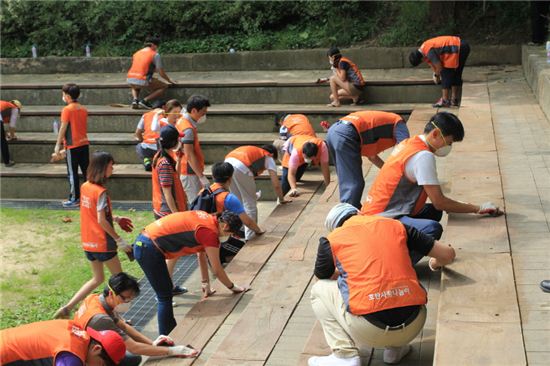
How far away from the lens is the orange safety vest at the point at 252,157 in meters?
8.71

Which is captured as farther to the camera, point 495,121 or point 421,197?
point 495,121

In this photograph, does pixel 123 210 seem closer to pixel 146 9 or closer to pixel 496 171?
pixel 496 171

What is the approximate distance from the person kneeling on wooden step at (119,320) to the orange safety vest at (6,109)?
23.5 feet

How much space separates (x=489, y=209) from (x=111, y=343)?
3.11m

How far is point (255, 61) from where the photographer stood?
14680 mm

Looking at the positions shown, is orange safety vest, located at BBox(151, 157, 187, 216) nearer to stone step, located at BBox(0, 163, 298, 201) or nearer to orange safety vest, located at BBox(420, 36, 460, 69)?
stone step, located at BBox(0, 163, 298, 201)

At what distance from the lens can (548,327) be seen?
4.62 meters

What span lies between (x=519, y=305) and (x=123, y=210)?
6830mm

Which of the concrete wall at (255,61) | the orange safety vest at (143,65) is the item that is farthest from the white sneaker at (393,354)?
the concrete wall at (255,61)

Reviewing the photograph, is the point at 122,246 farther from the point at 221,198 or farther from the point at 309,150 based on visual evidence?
the point at 309,150

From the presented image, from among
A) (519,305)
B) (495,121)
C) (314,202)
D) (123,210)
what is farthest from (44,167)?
(519,305)

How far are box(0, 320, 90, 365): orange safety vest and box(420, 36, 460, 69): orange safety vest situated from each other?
7740 millimetres

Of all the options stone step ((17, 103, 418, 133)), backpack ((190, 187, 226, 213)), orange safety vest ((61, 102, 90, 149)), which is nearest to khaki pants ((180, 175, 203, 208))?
backpack ((190, 187, 226, 213))

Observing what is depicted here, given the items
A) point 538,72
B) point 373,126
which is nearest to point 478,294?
point 373,126
